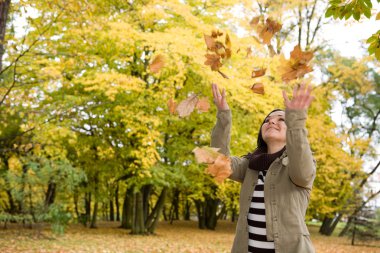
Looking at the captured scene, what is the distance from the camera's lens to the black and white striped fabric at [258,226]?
7.44 ft

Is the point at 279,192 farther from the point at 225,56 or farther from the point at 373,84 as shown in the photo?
the point at 373,84

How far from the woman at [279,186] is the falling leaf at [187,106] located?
0.22 metres

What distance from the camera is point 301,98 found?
200 centimetres

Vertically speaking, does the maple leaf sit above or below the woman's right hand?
above

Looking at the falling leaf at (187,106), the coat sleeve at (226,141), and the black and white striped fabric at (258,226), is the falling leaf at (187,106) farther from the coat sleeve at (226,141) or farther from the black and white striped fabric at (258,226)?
the black and white striped fabric at (258,226)

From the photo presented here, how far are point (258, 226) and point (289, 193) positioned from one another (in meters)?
0.28

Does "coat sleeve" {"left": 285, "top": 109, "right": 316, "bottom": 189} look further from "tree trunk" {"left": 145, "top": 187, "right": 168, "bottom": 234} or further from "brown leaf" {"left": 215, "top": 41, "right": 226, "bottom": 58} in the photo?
"tree trunk" {"left": 145, "top": 187, "right": 168, "bottom": 234}

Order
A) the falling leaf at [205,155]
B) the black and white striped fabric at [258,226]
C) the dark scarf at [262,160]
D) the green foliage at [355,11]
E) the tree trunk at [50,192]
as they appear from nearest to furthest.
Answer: the falling leaf at [205,155] < the black and white striped fabric at [258,226] < the dark scarf at [262,160] < the green foliage at [355,11] < the tree trunk at [50,192]

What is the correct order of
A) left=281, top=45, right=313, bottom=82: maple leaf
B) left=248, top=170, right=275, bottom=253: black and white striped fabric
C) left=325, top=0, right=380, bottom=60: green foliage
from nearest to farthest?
1. left=281, top=45, right=313, bottom=82: maple leaf
2. left=248, top=170, right=275, bottom=253: black and white striped fabric
3. left=325, top=0, right=380, bottom=60: green foliage

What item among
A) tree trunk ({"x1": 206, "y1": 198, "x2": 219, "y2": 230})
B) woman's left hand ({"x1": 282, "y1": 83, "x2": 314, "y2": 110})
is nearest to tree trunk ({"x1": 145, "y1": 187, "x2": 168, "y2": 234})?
tree trunk ({"x1": 206, "y1": 198, "x2": 219, "y2": 230})

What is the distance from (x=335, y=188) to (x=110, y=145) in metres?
8.91

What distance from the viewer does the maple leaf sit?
2.16 m

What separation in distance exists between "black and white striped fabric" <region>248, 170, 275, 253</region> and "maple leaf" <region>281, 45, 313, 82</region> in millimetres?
691

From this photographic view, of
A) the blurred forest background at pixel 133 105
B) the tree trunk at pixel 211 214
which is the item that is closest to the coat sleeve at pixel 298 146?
the blurred forest background at pixel 133 105
